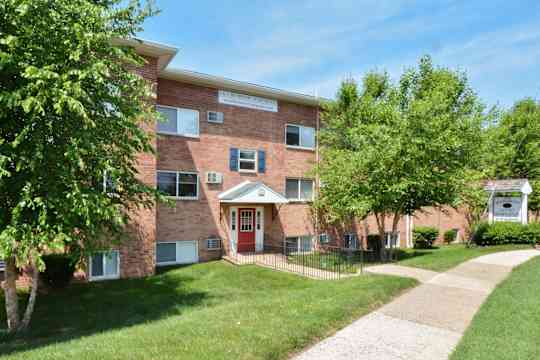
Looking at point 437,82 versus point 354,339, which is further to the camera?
point 437,82

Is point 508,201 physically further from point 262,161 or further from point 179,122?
point 179,122

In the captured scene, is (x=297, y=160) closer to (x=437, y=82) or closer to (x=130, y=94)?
(x=437, y=82)

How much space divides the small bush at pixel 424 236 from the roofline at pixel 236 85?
10.2 m

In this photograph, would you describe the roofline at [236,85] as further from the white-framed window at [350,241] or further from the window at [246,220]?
the white-framed window at [350,241]

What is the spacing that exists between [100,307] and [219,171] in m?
7.67

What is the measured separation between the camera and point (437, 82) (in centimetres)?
1952

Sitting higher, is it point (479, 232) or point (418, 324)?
point (479, 232)

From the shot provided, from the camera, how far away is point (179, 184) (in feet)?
48.2

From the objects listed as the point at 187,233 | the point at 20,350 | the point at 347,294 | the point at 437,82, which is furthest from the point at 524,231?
the point at 20,350

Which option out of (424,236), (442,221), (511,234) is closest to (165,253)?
(424,236)

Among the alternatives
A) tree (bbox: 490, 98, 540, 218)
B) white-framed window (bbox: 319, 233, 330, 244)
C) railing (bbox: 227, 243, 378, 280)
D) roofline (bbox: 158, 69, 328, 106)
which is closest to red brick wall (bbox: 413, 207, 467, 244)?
tree (bbox: 490, 98, 540, 218)

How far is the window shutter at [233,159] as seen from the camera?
52.1ft

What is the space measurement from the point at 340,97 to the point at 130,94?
39.5ft

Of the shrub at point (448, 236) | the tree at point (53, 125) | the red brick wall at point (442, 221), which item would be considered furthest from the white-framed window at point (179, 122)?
the shrub at point (448, 236)
